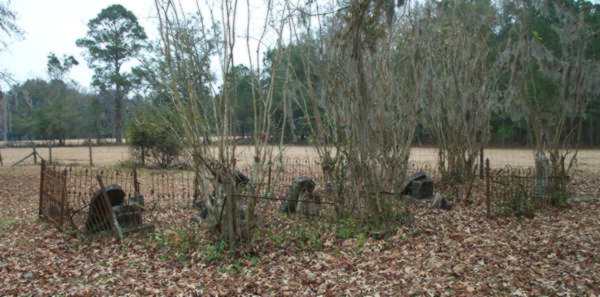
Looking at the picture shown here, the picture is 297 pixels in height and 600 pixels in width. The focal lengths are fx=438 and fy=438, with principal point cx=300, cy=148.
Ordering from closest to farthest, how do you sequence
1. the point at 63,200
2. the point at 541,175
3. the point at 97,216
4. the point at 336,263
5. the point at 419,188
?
1. the point at 336,263
2. the point at 97,216
3. the point at 63,200
4. the point at 541,175
5. the point at 419,188

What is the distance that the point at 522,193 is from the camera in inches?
301

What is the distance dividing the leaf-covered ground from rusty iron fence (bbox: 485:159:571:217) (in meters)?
0.37

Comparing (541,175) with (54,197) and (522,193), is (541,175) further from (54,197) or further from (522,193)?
(54,197)

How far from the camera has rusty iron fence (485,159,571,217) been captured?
752 cm

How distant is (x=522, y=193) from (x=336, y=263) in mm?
4228

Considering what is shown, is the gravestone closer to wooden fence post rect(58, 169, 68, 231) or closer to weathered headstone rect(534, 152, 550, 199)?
wooden fence post rect(58, 169, 68, 231)

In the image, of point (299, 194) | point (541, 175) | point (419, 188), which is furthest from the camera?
point (419, 188)

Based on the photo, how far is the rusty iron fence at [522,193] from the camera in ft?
24.7

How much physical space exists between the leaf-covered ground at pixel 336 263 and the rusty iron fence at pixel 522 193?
37 centimetres

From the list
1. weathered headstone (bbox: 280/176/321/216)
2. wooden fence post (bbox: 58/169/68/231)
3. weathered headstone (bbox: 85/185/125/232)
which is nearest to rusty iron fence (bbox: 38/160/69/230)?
wooden fence post (bbox: 58/169/68/231)

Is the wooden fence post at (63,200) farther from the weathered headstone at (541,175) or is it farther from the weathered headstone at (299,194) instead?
the weathered headstone at (541,175)

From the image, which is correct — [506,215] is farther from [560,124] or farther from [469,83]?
[469,83]

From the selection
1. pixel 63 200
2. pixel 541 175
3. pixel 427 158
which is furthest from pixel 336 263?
pixel 427 158

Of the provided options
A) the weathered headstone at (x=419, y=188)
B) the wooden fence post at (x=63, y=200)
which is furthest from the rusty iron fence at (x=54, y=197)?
the weathered headstone at (x=419, y=188)
